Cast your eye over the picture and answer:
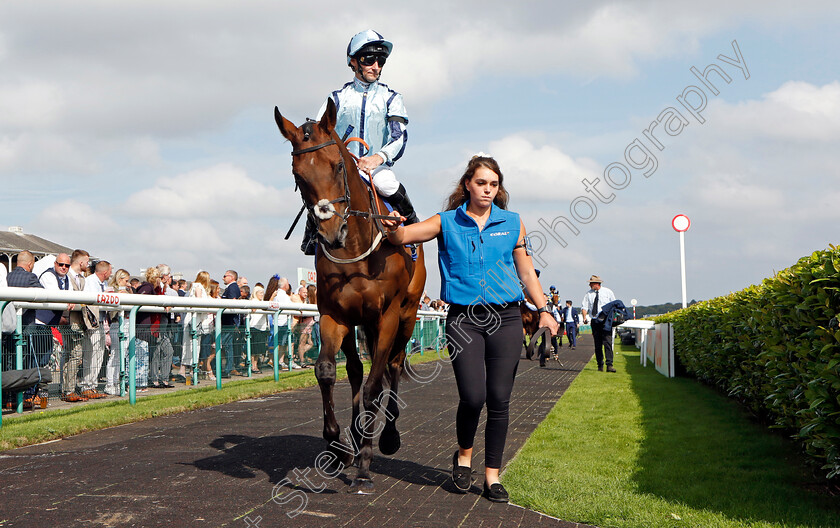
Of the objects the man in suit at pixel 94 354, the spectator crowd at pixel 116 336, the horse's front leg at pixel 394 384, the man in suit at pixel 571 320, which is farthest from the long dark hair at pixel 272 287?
the man in suit at pixel 571 320

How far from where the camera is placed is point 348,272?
16.1ft

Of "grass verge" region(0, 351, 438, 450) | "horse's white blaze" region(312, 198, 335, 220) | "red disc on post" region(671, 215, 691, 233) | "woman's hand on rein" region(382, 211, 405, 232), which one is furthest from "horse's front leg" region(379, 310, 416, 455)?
"red disc on post" region(671, 215, 691, 233)

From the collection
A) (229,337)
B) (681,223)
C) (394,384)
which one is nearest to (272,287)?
(229,337)

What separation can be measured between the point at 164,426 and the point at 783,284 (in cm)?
559

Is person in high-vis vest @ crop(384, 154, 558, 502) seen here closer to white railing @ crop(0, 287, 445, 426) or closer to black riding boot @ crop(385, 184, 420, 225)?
black riding boot @ crop(385, 184, 420, 225)

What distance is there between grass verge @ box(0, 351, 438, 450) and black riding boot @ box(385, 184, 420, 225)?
3.60m

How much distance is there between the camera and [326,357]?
15.8 feet

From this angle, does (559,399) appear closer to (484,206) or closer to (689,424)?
(689,424)

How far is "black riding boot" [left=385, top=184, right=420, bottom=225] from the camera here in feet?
19.1

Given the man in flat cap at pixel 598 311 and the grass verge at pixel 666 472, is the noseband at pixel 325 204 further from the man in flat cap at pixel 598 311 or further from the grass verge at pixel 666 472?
the man in flat cap at pixel 598 311

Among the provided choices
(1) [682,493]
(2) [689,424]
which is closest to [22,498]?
(1) [682,493]

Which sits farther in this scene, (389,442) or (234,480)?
(389,442)

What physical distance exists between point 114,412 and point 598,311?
1039 centimetres

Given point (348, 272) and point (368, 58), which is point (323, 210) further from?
point (368, 58)
